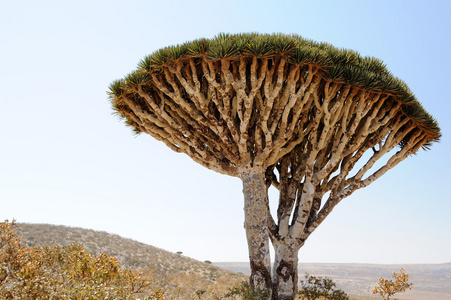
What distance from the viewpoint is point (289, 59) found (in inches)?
332

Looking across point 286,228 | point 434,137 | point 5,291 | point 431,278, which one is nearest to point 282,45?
point 286,228

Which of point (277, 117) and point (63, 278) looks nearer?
point (63, 278)

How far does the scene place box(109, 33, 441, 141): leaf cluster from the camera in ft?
27.2

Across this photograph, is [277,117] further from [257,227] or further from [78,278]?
[78,278]

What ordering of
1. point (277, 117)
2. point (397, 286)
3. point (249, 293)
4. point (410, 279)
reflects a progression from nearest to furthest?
point (249, 293) < point (277, 117) < point (397, 286) < point (410, 279)

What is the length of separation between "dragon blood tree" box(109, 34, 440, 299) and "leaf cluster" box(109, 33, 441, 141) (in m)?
0.03

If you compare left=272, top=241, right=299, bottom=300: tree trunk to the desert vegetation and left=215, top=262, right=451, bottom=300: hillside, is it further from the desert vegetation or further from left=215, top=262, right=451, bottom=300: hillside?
left=215, top=262, right=451, bottom=300: hillside

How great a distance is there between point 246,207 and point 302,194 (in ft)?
5.08

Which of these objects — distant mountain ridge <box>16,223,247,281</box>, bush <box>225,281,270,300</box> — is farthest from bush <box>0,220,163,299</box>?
distant mountain ridge <box>16,223,247,281</box>

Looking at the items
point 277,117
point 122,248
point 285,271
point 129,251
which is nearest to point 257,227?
point 285,271

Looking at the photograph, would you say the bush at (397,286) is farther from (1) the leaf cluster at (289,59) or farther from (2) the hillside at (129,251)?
(2) the hillside at (129,251)

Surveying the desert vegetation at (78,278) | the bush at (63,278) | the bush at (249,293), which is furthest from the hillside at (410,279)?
the bush at (63,278)

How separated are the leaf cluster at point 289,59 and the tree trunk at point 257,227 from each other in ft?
9.64

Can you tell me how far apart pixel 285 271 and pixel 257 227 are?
1334 mm
